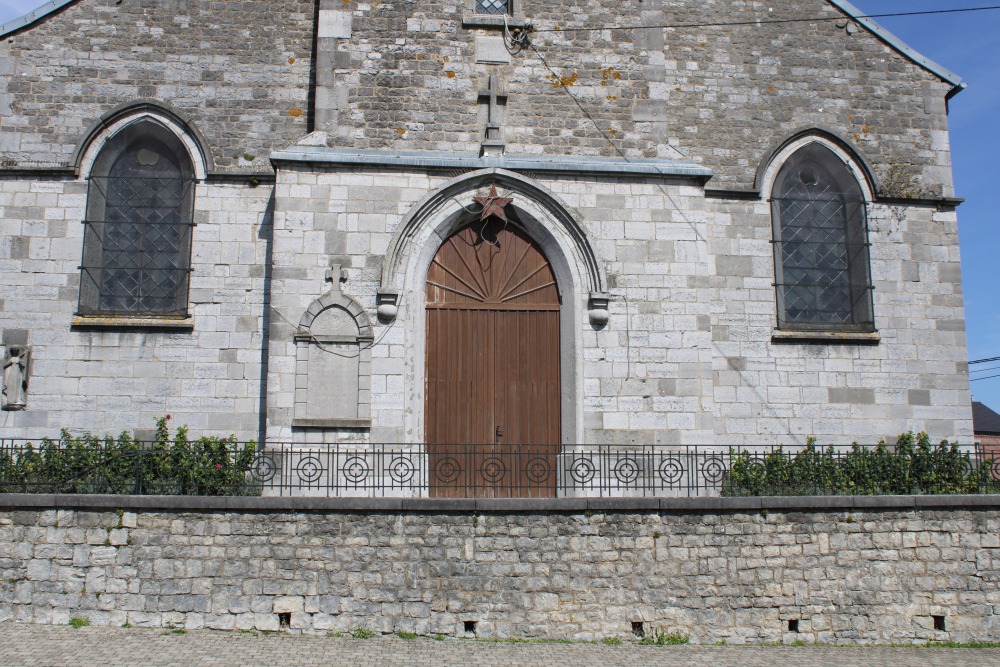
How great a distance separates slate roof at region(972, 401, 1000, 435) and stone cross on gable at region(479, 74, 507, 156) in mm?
26538

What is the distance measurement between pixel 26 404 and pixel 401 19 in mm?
7221

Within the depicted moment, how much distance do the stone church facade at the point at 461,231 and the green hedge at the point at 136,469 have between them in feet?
2.76

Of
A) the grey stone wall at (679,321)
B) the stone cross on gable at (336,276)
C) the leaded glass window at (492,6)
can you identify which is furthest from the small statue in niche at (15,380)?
the leaded glass window at (492,6)

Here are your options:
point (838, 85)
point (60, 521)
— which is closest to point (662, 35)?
point (838, 85)

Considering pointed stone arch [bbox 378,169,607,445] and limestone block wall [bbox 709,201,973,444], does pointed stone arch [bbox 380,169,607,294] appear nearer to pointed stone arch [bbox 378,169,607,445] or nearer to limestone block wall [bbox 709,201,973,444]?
pointed stone arch [bbox 378,169,607,445]

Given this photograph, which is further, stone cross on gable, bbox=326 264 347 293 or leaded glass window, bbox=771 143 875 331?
leaded glass window, bbox=771 143 875 331

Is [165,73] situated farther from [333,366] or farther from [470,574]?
[470,574]

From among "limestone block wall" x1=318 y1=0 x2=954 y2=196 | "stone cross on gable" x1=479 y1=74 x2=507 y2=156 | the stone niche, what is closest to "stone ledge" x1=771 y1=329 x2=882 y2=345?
"limestone block wall" x1=318 y1=0 x2=954 y2=196

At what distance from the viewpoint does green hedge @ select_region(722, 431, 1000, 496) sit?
10969 mm

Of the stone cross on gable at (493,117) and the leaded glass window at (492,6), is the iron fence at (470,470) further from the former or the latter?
the leaded glass window at (492,6)

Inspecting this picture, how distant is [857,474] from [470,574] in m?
5.24

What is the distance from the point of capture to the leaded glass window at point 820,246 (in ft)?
43.3

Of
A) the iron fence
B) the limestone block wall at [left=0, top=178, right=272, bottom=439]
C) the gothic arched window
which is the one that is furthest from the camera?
the gothic arched window

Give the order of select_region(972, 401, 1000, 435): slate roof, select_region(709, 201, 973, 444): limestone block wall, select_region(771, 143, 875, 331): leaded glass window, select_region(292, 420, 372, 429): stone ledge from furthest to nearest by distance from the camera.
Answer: select_region(972, 401, 1000, 435): slate roof → select_region(771, 143, 875, 331): leaded glass window → select_region(709, 201, 973, 444): limestone block wall → select_region(292, 420, 372, 429): stone ledge
